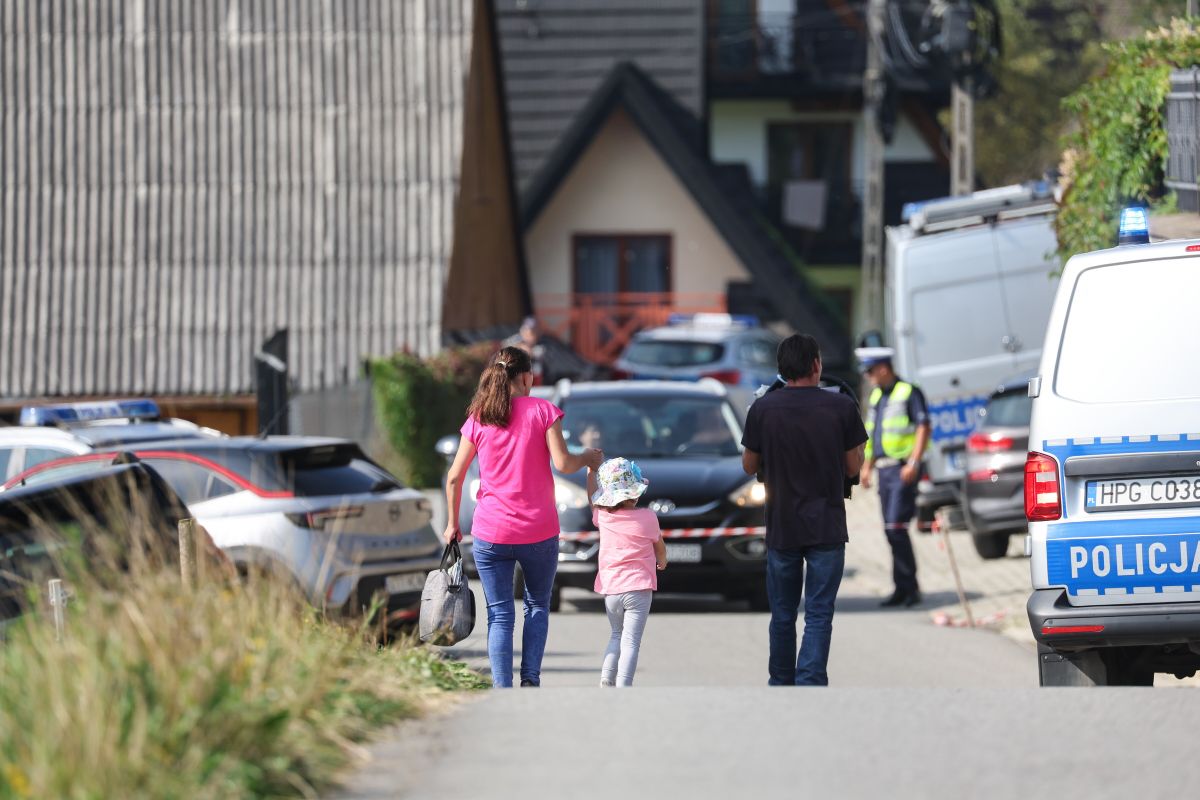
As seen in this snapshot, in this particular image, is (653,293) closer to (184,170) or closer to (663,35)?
(663,35)

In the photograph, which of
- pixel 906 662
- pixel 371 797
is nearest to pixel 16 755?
pixel 371 797

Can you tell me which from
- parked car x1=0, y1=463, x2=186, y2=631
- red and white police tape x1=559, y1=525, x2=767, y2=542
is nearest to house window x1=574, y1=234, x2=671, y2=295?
red and white police tape x1=559, y1=525, x2=767, y2=542

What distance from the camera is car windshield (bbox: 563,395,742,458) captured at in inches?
605

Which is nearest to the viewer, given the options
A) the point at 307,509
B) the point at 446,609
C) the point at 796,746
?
the point at 796,746

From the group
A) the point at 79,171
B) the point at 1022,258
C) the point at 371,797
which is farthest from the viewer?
the point at 79,171

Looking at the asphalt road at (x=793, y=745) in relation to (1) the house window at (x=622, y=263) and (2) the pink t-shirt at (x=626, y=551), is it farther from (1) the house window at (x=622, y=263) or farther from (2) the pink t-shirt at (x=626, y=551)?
(1) the house window at (x=622, y=263)

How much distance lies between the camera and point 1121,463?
25.8ft

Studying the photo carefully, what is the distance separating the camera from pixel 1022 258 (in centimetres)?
1991

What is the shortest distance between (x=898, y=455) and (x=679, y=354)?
45.5ft

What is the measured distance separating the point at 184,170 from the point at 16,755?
23183mm

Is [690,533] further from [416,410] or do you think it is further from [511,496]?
[416,410]

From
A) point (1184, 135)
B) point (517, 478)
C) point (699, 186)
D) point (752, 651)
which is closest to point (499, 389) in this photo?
point (517, 478)

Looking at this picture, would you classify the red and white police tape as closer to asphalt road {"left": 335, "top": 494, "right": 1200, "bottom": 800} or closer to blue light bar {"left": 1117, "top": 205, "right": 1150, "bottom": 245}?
blue light bar {"left": 1117, "top": 205, "right": 1150, "bottom": 245}

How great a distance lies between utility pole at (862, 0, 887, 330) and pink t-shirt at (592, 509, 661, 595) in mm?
20468
